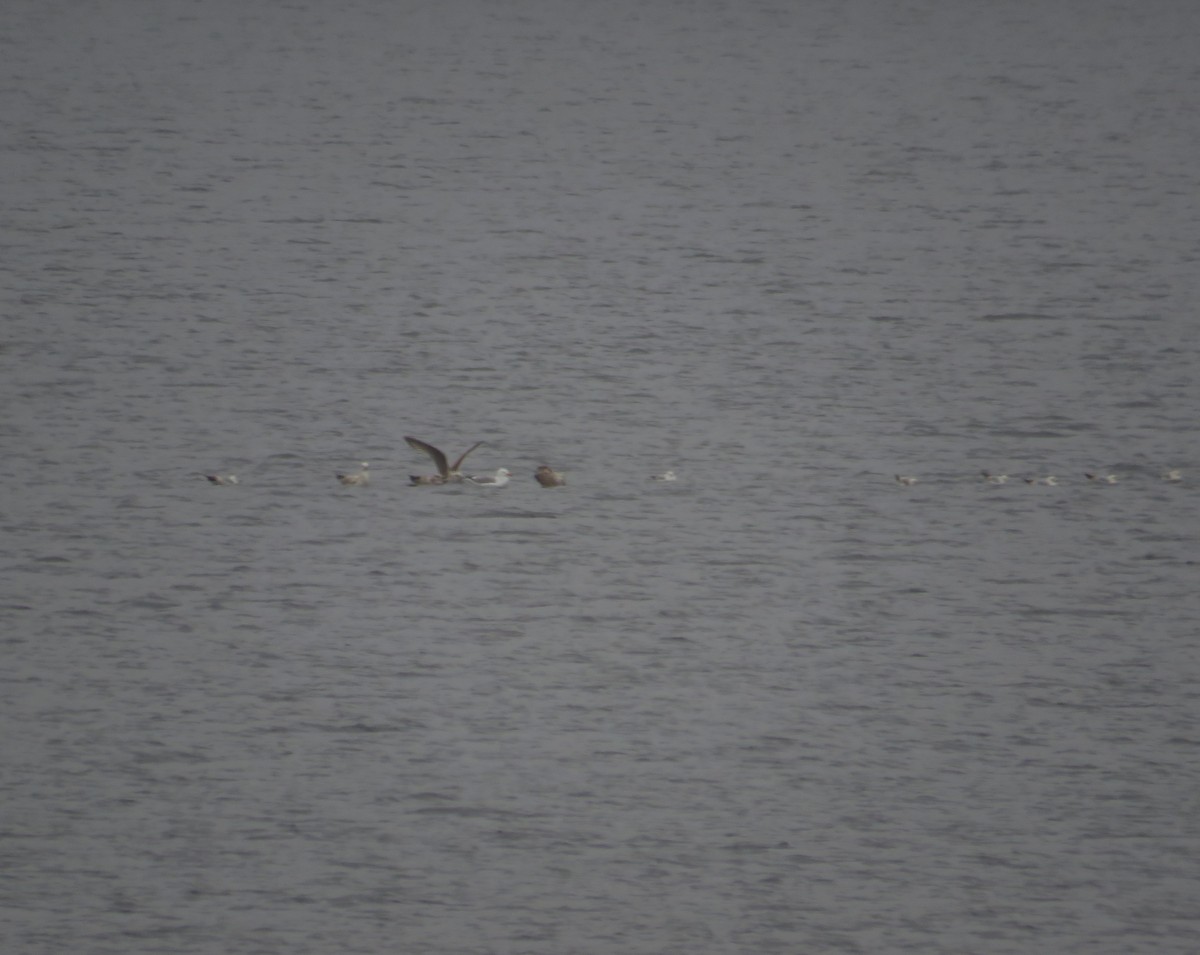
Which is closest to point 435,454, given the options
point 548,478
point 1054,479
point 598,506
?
point 548,478

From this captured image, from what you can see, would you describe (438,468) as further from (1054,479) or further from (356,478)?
(1054,479)

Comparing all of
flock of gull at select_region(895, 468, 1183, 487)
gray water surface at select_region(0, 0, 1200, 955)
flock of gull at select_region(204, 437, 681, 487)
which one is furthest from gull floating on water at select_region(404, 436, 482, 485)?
flock of gull at select_region(895, 468, 1183, 487)

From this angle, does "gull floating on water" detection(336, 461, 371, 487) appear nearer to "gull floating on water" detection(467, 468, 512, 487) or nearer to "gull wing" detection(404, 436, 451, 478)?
"gull wing" detection(404, 436, 451, 478)

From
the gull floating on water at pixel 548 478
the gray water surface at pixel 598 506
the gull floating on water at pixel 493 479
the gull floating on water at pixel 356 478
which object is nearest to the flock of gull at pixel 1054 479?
the gray water surface at pixel 598 506

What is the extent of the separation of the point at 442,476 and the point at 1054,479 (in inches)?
81.0

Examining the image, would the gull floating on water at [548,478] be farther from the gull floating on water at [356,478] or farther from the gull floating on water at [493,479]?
the gull floating on water at [356,478]

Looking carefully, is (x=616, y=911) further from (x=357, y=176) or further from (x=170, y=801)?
(x=357, y=176)

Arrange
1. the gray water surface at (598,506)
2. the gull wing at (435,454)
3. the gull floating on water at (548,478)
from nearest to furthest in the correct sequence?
the gray water surface at (598,506) → the gull wing at (435,454) → the gull floating on water at (548,478)

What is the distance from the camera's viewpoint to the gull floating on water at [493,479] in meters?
6.98

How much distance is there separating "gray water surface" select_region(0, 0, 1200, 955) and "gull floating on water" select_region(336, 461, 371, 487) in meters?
0.05

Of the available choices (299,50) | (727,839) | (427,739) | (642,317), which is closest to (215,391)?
(642,317)

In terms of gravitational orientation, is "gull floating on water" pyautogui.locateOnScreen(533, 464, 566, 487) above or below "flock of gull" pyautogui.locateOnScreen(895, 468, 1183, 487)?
below

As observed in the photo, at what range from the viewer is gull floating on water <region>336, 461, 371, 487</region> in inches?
272

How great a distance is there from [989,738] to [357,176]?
18.2 ft
